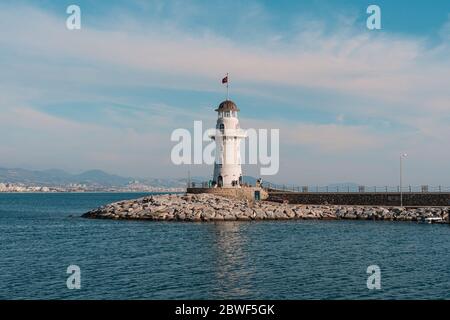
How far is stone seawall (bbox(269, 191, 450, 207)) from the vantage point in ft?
209

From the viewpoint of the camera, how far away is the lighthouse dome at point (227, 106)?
67144 millimetres

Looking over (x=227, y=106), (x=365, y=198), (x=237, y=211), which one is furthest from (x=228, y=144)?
(x=365, y=198)

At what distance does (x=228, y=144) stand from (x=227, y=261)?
36049 mm

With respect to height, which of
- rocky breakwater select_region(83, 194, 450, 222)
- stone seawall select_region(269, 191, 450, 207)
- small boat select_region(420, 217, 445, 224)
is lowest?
small boat select_region(420, 217, 445, 224)

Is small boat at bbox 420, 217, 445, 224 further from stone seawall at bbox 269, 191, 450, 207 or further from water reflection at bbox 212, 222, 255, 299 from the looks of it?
water reflection at bbox 212, 222, 255, 299

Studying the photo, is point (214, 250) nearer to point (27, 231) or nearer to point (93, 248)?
point (93, 248)

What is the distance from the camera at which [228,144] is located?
6688 cm

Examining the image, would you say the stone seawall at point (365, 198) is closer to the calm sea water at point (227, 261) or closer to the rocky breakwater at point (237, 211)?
the rocky breakwater at point (237, 211)

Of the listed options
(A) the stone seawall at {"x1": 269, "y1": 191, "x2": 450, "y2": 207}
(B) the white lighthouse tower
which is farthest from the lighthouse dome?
(A) the stone seawall at {"x1": 269, "y1": 191, "x2": 450, "y2": 207}

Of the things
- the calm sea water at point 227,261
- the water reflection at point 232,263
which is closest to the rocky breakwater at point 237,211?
the calm sea water at point 227,261

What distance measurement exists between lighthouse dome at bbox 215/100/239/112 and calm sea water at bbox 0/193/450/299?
20.4 meters
